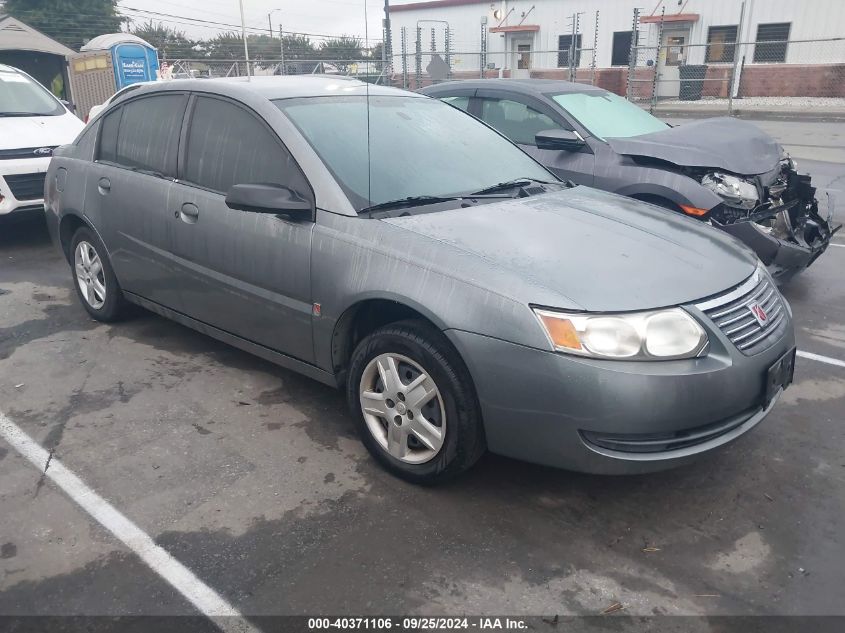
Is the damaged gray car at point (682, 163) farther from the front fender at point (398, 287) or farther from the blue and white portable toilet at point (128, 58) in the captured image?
the blue and white portable toilet at point (128, 58)

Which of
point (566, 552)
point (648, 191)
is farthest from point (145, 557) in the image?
point (648, 191)

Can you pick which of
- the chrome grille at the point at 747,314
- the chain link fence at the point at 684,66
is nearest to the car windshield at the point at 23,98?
the chrome grille at the point at 747,314

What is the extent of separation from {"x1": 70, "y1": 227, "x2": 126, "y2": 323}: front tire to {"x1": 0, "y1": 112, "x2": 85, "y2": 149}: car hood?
9.43ft

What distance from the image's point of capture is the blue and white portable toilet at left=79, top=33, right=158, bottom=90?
18172 millimetres

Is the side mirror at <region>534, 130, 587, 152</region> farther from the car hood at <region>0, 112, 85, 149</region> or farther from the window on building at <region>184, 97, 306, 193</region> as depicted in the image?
the car hood at <region>0, 112, 85, 149</region>

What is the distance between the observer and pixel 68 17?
43.6 m

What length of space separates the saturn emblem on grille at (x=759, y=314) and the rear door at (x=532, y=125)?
9.77ft

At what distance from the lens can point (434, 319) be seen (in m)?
2.92

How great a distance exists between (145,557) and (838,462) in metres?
3.07

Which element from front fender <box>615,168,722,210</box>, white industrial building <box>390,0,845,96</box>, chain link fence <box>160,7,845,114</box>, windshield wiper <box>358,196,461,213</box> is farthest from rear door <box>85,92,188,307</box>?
chain link fence <box>160,7,845,114</box>

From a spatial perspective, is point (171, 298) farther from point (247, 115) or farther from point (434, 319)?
point (434, 319)

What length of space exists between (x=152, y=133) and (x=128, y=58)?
16.0 meters

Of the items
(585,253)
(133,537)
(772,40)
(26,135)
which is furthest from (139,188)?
(772,40)

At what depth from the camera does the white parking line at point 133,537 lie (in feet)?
8.15
